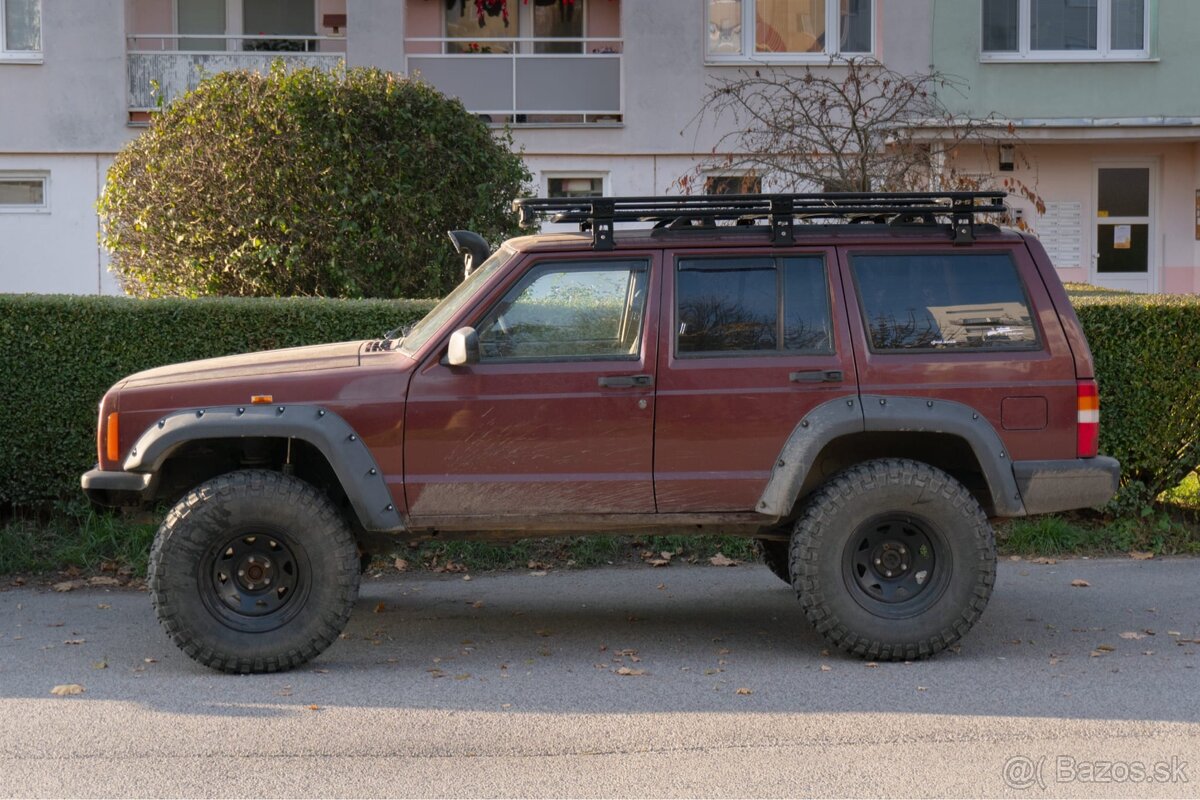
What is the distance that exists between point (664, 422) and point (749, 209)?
1140 millimetres

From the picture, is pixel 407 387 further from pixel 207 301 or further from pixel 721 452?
pixel 207 301

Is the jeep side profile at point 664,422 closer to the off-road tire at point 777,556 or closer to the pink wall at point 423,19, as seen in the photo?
the off-road tire at point 777,556

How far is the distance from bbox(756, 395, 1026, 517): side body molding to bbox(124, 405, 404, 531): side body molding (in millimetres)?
1771

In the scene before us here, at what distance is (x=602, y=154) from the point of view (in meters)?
19.7

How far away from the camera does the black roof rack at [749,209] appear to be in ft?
21.3

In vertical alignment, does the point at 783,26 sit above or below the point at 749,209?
above

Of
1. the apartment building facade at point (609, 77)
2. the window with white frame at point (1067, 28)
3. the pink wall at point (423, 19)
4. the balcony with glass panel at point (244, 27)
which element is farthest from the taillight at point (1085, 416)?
the pink wall at point (423, 19)

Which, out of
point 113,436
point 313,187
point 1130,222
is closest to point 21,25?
point 313,187

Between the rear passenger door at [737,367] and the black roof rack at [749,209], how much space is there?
198 millimetres

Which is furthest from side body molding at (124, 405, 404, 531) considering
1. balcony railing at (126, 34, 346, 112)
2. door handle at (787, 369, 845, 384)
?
balcony railing at (126, 34, 346, 112)

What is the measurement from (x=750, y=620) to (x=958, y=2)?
1452 centimetres

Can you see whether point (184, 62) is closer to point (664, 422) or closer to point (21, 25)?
point (21, 25)

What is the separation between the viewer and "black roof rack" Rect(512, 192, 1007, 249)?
648 centimetres

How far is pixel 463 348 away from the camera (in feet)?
20.0
